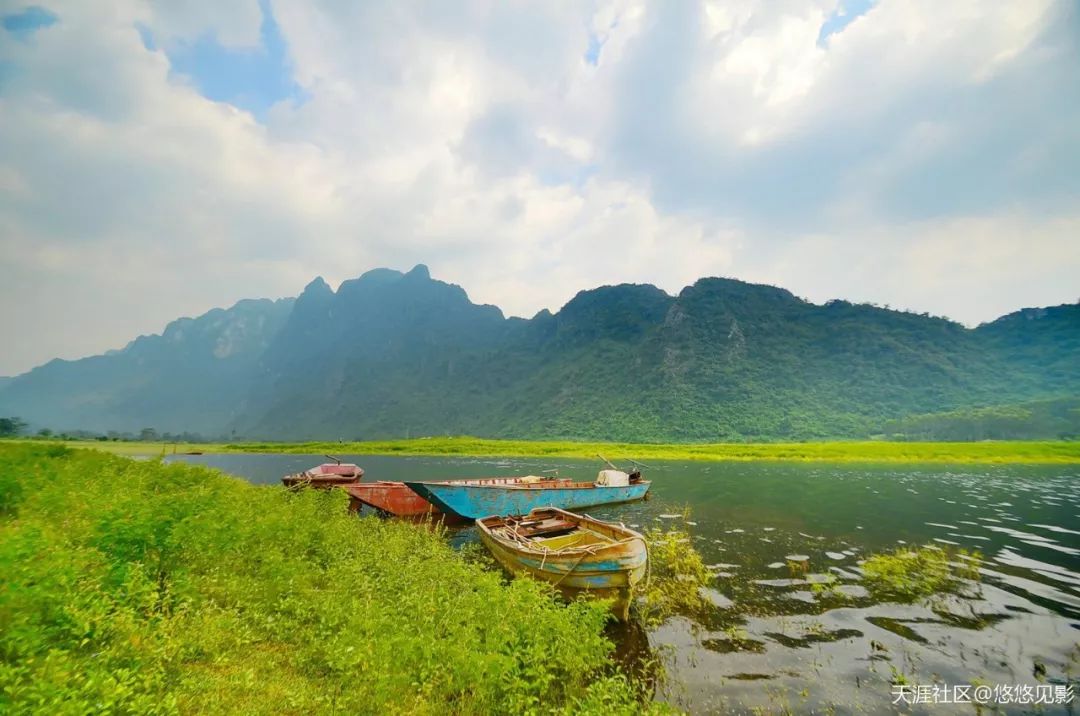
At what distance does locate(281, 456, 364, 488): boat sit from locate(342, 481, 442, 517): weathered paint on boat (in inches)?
57.8

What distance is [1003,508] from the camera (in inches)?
1022

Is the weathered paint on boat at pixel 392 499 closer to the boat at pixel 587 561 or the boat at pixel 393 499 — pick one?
the boat at pixel 393 499

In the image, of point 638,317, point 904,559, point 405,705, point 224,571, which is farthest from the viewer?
point 638,317

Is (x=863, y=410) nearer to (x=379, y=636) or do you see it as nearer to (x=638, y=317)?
(x=638, y=317)

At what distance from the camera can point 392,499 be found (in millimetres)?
23547

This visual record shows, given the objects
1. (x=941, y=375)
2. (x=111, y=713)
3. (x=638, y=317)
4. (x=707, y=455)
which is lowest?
(x=707, y=455)

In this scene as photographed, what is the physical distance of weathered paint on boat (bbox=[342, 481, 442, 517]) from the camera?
2305 cm

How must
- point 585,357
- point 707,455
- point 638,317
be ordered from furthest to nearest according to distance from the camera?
point 638,317 < point 585,357 < point 707,455

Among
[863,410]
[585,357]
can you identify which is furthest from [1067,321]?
[585,357]

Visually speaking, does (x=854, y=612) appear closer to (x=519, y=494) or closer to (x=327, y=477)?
(x=519, y=494)

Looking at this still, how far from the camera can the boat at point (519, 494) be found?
22047 mm

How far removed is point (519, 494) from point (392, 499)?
6870mm

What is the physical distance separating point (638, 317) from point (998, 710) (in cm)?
17211

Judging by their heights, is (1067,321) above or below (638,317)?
below
